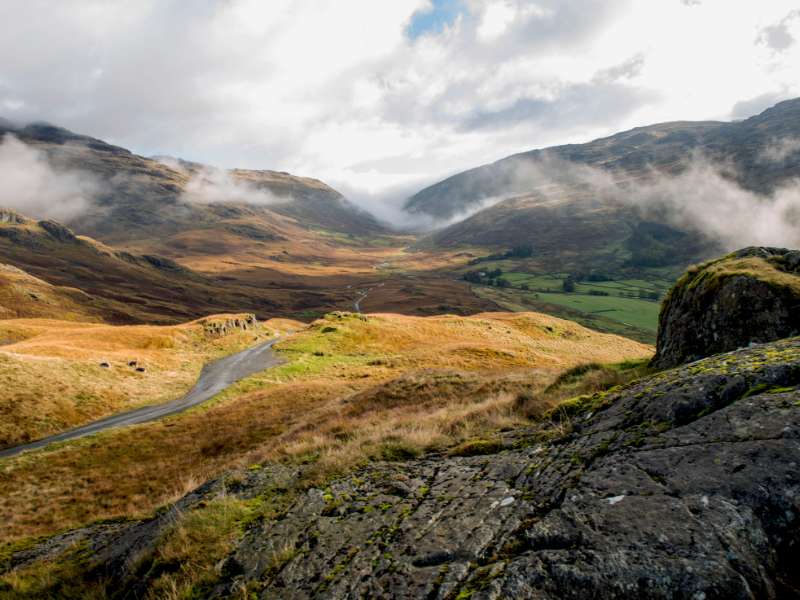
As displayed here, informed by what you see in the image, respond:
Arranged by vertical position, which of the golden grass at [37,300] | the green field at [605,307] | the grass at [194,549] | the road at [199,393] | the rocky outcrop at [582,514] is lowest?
the green field at [605,307]

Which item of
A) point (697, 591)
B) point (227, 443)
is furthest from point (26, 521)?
point (697, 591)

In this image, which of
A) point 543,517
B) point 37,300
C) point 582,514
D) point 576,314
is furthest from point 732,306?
point 37,300

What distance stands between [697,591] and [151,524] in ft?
34.4

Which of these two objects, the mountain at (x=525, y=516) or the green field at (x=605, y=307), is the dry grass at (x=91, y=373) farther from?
the green field at (x=605, y=307)

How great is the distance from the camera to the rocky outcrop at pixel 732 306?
36.5ft

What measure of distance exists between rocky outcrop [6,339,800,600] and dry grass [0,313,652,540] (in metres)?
2.20

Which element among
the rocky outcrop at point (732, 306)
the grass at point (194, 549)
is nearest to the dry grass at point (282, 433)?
the grass at point (194, 549)

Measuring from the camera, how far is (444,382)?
25516mm

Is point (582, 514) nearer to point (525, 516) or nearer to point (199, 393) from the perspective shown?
point (525, 516)

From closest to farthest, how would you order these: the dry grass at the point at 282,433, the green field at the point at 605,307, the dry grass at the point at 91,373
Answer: the dry grass at the point at 282,433 → the dry grass at the point at 91,373 → the green field at the point at 605,307

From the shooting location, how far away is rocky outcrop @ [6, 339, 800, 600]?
163 inches

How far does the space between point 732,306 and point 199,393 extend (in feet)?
160

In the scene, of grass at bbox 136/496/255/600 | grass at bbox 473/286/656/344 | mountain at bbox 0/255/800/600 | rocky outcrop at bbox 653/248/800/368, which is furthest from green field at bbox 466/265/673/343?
grass at bbox 136/496/255/600

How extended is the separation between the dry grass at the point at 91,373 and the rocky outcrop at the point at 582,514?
129 feet
